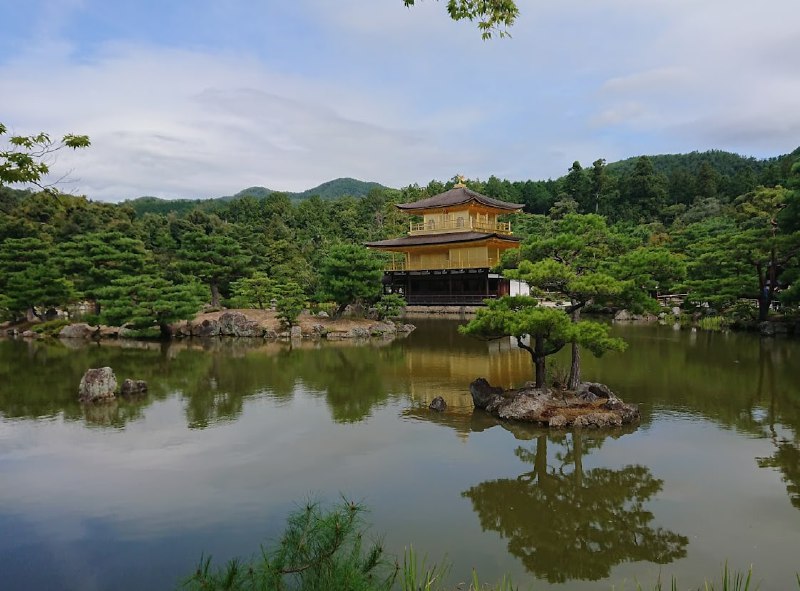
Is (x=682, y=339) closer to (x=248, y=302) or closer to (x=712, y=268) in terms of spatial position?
(x=712, y=268)

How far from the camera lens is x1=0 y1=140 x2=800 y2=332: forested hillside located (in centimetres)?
1989

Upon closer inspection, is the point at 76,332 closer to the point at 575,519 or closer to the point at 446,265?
the point at 446,265

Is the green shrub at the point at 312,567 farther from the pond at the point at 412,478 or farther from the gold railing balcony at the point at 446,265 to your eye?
the gold railing balcony at the point at 446,265

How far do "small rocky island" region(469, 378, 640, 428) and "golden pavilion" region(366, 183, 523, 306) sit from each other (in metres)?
19.6

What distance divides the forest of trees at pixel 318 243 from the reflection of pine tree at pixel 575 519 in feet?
12.6

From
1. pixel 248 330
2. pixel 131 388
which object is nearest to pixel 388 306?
pixel 248 330

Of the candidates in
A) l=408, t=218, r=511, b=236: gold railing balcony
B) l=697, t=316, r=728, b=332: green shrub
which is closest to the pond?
l=697, t=316, r=728, b=332: green shrub

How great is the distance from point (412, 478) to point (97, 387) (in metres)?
7.05

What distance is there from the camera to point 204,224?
40.5 meters

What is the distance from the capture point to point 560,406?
29.7 ft

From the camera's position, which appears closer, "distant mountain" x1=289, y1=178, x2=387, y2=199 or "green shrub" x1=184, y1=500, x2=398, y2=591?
"green shrub" x1=184, y1=500, x2=398, y2=591

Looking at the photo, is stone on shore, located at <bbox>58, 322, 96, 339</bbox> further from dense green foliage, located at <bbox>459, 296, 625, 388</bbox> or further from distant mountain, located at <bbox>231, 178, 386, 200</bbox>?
distant mountain, located at <bbox>231, 178, 386, 200</bbox>

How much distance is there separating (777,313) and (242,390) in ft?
63.7

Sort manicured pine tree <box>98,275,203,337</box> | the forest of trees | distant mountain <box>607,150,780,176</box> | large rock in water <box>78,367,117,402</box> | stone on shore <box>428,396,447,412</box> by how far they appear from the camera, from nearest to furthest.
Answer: stone on shore <box>428,396,447,412</box> < large rock in water <box>78,367,117,402</box> < the forest of trees < manicured pine tree <box>98,275,203,337</box> < distant mountain <box>607,150,780,176</box>
